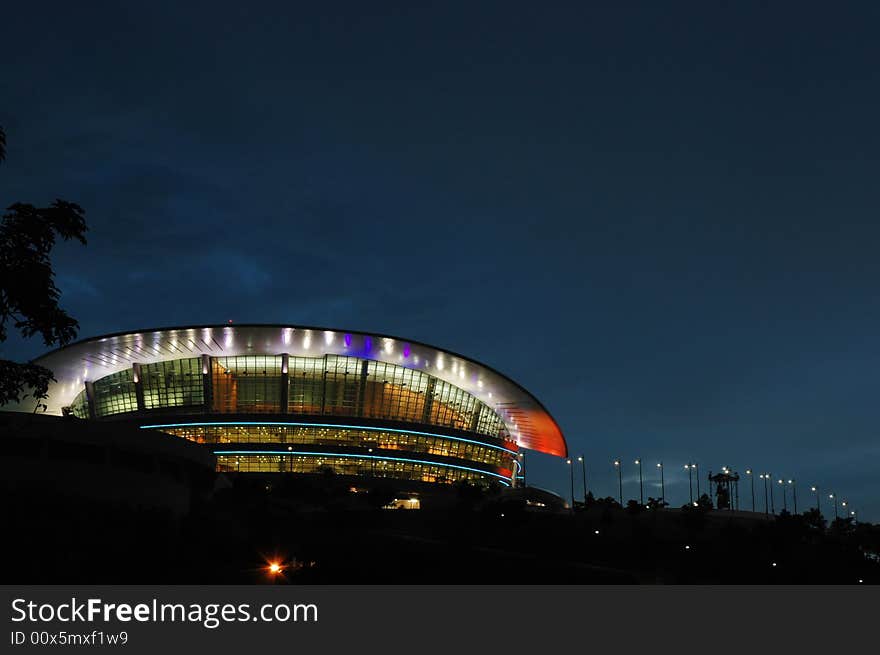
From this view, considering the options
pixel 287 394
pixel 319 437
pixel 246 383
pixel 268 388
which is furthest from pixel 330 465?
pixel 246 383

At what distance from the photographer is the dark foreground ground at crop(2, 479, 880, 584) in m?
26.6

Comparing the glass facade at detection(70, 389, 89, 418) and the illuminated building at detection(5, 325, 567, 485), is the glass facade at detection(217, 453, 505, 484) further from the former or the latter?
the glass facade at detection(70, 389, 89, 418)

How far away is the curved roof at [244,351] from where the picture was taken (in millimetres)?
74750

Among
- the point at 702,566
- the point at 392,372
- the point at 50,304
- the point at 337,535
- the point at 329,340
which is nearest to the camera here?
the point at 50,304

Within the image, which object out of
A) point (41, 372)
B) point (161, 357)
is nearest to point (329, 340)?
point (161, 357)

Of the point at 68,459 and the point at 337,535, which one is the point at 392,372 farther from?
the point at 68,459

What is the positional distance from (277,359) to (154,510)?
48394 millimetres

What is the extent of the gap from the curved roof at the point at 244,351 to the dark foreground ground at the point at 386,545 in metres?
15.2

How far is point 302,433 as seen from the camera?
262 ft

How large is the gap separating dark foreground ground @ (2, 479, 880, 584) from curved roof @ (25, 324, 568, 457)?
600 inches

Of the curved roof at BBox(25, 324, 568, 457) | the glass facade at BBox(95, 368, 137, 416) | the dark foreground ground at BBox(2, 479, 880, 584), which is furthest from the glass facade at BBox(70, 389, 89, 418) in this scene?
the dark foreground ground at BBox(2, 479, 880, 584)

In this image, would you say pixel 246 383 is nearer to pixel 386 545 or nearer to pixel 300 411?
pixel 300 411

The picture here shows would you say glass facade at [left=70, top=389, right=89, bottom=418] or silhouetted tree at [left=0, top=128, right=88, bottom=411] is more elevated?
glass facade at [left=70, top=389, right=89, bottom=418]

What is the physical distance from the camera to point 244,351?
263ft
